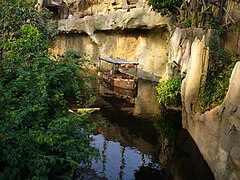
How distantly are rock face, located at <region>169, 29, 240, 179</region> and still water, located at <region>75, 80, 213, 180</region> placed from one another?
2.06 feet

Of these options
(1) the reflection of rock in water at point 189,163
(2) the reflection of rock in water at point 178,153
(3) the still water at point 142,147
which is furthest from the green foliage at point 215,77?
(3) the still water at point 142,147

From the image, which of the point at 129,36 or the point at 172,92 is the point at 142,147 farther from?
the point at 129,36

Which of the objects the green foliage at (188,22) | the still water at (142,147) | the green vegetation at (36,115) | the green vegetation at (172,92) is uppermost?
the green foliage at (188,22)

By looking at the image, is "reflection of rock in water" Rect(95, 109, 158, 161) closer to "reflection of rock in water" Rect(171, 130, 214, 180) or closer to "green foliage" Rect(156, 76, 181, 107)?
"reflection of rock in water" Rect(171, 130, 214, 180)

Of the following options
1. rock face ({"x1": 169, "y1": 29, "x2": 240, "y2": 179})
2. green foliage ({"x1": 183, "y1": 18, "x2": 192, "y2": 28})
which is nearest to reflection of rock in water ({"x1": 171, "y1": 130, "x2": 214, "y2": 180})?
rock face ({"x1": 169, "y1": 29, "x2": 240, "y2": 179})

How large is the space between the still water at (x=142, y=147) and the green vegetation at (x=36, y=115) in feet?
4.20

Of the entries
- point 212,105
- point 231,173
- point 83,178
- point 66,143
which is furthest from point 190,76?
point 66,143

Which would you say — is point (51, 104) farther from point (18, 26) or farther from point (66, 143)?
point (18, 26)

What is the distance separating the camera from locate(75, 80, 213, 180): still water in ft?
30.5

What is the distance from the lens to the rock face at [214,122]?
24.1ft

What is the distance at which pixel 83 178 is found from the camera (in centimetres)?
862

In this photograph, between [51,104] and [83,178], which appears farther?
[83,178]

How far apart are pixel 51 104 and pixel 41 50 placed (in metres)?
2.50

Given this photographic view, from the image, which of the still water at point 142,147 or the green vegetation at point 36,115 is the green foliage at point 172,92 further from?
the green vegetation at point 36,115
